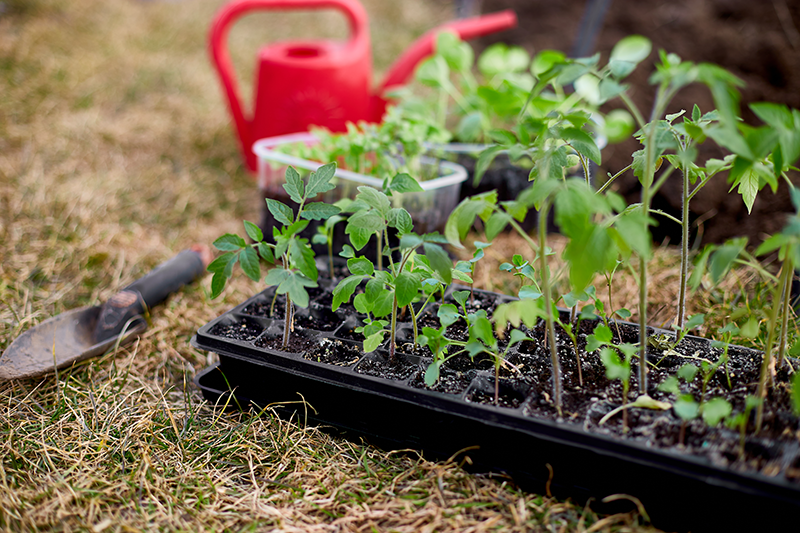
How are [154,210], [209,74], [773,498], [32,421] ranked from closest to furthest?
[773,498] < [32,421] < [154,210] < [209,74]

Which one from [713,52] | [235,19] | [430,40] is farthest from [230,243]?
[713,52]

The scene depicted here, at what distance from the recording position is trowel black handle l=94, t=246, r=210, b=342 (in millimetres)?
1188

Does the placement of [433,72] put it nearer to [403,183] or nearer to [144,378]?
[403,183]

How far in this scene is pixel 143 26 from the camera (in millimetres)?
3564

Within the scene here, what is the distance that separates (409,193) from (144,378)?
2.21 ft

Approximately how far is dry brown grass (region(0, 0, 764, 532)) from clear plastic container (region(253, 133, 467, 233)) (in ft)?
0.97

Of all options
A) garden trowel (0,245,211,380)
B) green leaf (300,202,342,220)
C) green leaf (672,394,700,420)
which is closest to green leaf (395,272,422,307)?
green leaf (300,202,342,220)

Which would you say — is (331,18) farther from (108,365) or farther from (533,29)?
(108,365)

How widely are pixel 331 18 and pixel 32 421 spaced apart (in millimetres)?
4000

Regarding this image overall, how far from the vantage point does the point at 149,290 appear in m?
1.27

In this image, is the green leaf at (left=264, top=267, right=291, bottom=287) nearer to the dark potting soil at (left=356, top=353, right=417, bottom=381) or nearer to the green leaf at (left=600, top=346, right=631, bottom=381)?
the dark potting soil at (left=356, top=353, right=417, bottom=381)

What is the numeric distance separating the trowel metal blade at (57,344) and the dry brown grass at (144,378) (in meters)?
0.03

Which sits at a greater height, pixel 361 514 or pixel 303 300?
pixel 303 300

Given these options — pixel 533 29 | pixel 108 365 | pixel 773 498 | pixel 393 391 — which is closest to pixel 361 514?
pixel 393 391
